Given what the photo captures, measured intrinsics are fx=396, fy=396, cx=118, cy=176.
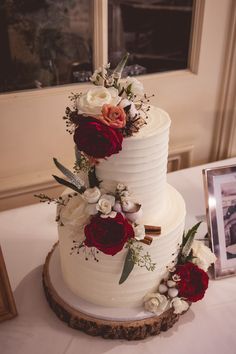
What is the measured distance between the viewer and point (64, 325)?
91cm

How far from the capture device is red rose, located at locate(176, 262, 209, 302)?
89cm

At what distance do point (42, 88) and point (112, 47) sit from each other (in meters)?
0.28

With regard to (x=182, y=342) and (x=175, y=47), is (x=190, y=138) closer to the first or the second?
(x=175, y=47)

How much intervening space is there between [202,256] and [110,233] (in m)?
0.32

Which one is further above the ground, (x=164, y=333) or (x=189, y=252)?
(x=189, y=252)

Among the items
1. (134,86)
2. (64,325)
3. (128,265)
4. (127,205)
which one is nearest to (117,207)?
(127,205)

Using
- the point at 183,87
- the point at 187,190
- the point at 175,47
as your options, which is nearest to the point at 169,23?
the point at 175,47

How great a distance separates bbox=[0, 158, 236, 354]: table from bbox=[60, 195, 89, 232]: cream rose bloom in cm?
26

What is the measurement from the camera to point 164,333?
90 cm

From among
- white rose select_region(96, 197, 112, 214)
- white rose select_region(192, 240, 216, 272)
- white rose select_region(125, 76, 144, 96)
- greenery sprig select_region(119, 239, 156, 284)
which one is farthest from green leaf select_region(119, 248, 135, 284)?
white rose select_region(125, 76, 144, 96)

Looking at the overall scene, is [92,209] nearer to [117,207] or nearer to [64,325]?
[117,207]

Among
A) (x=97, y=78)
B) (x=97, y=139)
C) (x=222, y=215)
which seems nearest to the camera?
(x=97, y=139)

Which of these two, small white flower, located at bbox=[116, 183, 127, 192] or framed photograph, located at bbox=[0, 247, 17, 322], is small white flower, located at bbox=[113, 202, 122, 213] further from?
framed photograph, located at bbox=[0, 247, 17, 322]

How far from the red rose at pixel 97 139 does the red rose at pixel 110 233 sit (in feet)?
0.43
